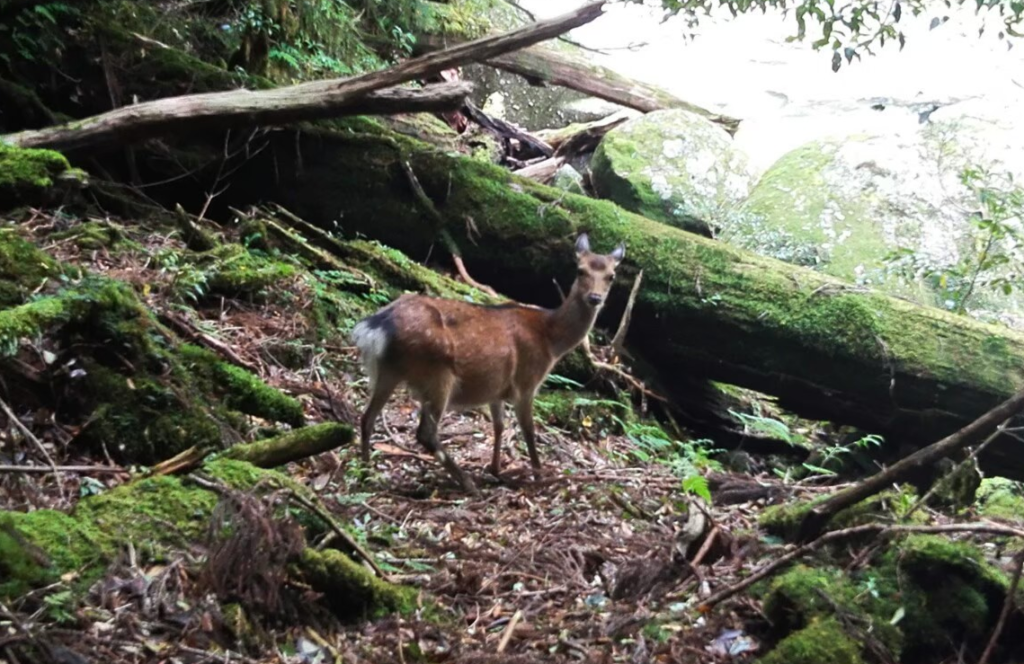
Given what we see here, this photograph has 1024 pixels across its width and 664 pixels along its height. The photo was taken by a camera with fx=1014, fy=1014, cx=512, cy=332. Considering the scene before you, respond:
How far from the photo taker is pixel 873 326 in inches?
337

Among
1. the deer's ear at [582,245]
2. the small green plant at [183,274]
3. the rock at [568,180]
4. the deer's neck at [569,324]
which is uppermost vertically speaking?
the deer's ear at [582,245]

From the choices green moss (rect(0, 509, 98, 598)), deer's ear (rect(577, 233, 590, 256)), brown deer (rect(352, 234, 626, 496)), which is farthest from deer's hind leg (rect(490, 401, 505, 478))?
green moss (rect(0, 509, 98, 598))

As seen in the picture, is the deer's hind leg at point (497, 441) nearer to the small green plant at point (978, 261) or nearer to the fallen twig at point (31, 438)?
the fallen twig at point (31, 438)

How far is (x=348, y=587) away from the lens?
405 cm

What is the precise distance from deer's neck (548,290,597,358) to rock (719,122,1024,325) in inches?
224

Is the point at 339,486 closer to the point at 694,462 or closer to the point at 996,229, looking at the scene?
the point at 694,462

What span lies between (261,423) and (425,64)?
3.81 metres

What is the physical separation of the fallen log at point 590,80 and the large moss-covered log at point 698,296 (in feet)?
17.7

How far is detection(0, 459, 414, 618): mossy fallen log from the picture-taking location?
11.4ft

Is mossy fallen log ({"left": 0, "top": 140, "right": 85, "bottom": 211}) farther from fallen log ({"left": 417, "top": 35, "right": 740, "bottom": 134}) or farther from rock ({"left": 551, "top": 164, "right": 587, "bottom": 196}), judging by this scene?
fallen log ({"left": 417, "top": 35, "right": 740, "bottom": 134})

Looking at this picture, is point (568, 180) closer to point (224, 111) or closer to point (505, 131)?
point (505, 131)

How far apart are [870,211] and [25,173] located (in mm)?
10843

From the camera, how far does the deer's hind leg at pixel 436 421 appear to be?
6305 millimetres

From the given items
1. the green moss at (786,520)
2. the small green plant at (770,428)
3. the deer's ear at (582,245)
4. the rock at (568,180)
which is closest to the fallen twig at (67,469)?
the green moss at (786,520)
